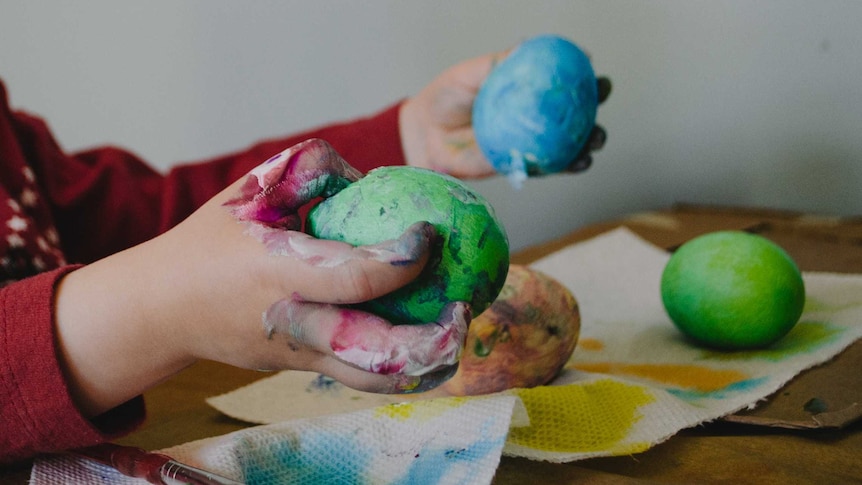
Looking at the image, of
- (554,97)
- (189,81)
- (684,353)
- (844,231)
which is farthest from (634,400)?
(189,81)

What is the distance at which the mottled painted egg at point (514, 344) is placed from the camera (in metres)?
0.77

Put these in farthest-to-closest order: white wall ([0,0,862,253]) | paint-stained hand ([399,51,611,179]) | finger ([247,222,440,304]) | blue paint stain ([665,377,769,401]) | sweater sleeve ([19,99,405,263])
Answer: white wall ([0,0,862,253]) → sweater sleeve ([19,99,405,263]) → paint-stained hand ([399,51,611,179]) → blue paint stain ([665,377,769,401]) → finger ([247,222,440,304])

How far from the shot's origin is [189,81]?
1811 millimetres


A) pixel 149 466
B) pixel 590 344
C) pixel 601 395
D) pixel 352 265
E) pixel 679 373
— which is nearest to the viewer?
pixel 352 265

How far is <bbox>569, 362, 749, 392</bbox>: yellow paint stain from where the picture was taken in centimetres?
79

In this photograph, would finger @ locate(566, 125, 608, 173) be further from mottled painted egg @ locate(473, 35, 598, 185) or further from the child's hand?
the child's hand

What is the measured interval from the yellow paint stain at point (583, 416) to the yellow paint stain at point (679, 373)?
3.6 inches

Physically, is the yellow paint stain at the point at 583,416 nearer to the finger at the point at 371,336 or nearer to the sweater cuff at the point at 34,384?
the finger at the point at 371,336

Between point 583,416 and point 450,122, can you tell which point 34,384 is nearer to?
point 583,416

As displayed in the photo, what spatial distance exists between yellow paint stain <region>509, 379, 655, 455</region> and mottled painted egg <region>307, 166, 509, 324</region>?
0.15 metres

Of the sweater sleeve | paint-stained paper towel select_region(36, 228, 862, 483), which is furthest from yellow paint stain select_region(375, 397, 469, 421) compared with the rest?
the sweater sleeve

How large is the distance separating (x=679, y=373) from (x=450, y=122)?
49 centimetres

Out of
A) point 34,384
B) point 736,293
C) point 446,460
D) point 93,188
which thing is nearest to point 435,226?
point 446,460

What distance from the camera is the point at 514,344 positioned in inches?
30.5
